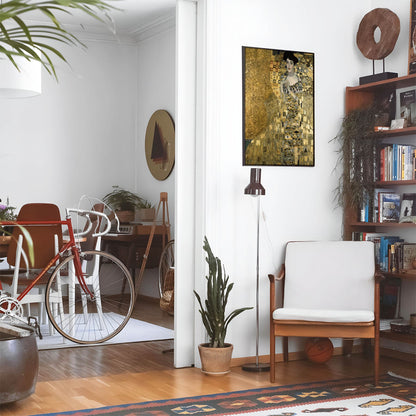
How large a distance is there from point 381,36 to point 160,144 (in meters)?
3.37

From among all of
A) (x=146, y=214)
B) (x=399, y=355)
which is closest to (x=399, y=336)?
(x=399, y=355)

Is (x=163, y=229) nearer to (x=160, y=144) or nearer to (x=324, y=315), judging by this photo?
(x=160, y=144)

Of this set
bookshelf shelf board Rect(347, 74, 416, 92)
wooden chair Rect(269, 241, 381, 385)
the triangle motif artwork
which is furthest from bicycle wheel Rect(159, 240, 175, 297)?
bookshelf shelf board Rect(347, 74, 416, 92)

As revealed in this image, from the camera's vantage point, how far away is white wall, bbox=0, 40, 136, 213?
762cm

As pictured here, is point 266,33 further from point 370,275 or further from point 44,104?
point 44,104

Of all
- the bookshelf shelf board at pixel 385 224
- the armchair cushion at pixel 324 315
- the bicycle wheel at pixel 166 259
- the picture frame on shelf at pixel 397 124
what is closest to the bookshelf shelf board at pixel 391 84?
the picture frame on shelf at pixel 397 124

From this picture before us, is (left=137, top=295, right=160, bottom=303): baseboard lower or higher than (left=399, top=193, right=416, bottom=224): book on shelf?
lower

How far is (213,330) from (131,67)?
4751 millimetres

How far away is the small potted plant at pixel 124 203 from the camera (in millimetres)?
7707

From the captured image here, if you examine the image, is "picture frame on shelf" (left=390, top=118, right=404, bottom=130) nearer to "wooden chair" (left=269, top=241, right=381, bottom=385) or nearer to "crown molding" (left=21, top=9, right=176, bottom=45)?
"wooden chair" (left=269, top=241, right=381, bottom=385)

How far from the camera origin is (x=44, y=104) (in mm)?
7758

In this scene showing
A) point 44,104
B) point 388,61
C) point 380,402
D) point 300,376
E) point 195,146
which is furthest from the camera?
point 44,104

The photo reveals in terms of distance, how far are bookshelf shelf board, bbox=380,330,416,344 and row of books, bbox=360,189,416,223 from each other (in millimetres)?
740

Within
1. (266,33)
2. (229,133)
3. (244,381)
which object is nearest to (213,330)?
(244,381)
